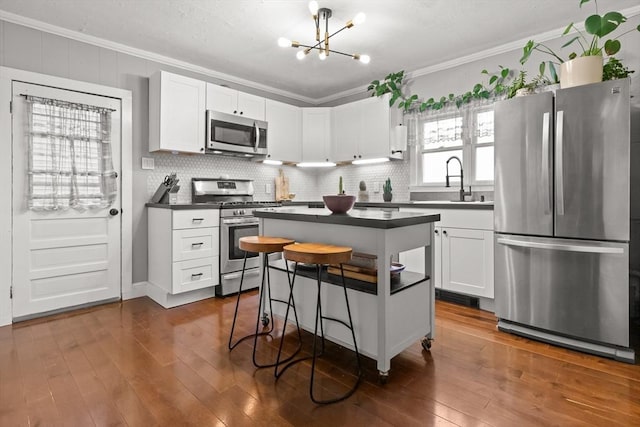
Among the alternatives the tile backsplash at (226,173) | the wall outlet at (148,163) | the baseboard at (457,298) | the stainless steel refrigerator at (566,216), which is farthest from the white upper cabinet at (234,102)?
the baseboard at (457,298)

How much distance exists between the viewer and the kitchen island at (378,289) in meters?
1.85

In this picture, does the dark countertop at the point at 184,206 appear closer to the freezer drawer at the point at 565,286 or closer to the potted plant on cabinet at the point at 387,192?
the potted plant on cabinet at the point at 387,192

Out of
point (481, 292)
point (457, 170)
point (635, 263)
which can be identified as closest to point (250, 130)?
point (457, 170)

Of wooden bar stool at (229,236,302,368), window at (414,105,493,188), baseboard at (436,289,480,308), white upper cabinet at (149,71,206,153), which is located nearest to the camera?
wooden bar stool at (229,236,302,368)

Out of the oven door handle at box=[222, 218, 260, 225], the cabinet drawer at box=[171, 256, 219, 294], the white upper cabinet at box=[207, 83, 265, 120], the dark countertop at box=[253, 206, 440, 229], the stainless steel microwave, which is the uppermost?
the white upper cabinet at box=[207, 83, 265, 120]

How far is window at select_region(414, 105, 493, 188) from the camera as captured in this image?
12.1ft

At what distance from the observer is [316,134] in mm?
4871

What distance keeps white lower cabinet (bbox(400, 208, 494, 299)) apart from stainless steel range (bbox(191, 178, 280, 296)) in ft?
6.08

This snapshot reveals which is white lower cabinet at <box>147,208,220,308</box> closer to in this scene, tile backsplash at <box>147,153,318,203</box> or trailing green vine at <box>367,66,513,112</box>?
tile backsplash at <box>147,153,318,203</box>

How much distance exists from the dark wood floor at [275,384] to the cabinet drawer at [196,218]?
100cm

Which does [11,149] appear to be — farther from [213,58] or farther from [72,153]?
[213,58]

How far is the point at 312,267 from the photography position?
2434 millimetres

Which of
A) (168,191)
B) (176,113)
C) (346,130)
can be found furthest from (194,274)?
(346,130)

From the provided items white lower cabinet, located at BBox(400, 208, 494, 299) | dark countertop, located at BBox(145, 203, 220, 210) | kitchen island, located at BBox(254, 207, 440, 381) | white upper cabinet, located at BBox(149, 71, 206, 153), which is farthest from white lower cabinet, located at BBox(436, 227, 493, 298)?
white upper cabinet, located at BBox(149, 71, 206, 153)
